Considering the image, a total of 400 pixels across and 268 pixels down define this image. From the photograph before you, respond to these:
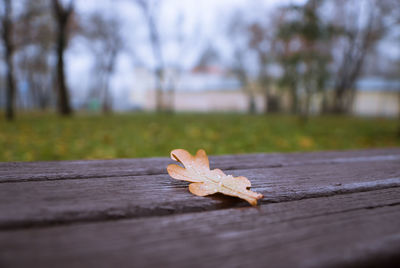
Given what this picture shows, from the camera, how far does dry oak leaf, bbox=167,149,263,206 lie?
0.67 metres

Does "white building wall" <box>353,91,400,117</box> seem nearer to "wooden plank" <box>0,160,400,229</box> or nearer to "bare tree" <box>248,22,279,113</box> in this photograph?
"bare tree" <box>248,22,279,113</box>

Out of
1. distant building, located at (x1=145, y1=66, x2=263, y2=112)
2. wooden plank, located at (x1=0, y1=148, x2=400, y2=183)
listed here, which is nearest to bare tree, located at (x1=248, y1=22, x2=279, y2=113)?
distant building, located at (x1=145, y1=66, x2=263, y2=112)

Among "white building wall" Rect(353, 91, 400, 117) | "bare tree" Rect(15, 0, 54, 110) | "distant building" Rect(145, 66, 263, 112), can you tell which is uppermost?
"bare tree" Rect(15, 0, 54, 110)

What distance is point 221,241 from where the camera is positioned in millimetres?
460

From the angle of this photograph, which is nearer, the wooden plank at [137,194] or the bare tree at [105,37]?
the wooden plank at [137,194]

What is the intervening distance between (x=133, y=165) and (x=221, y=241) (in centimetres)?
63

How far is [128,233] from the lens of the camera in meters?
0.47

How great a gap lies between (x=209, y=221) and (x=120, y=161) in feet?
2.12

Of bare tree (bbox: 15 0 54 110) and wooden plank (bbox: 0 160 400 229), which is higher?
bare tree (bbox: 15 0 54 110)

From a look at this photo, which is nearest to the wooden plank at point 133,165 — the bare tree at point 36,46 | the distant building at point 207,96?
the bare tree at point 36,46

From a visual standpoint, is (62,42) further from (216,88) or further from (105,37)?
(216,88)

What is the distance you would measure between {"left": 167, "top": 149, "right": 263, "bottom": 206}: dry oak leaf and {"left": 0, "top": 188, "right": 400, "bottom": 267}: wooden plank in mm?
68

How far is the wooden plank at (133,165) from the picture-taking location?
32.3 inches

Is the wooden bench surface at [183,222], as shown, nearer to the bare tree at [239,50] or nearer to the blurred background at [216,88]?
the blurred background at [216,88]
